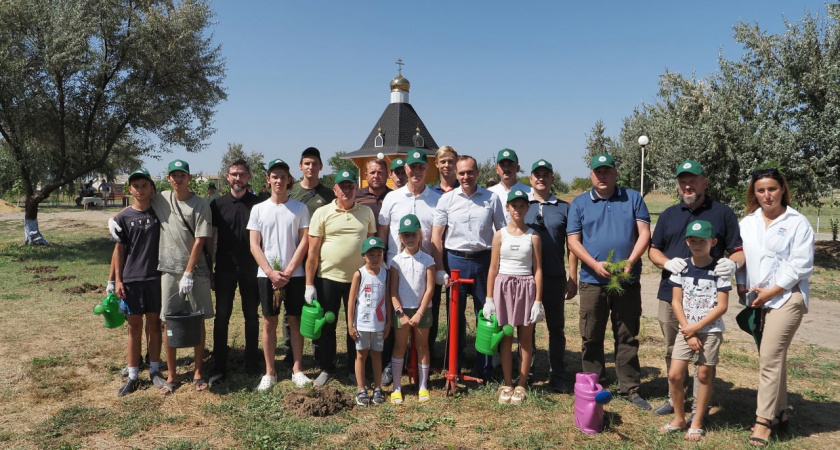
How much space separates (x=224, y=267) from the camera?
5.23m

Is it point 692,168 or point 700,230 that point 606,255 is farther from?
point 692,168

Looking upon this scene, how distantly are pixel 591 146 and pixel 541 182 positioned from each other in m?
38.7

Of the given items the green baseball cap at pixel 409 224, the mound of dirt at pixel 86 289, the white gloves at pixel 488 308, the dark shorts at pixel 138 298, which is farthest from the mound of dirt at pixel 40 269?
the white gloves at pixel 488 308

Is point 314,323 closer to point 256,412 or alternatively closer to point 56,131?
point 256,412

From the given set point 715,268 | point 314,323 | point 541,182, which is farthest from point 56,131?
point 715,268

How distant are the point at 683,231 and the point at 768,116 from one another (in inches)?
539

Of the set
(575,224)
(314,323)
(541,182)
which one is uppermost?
(541,182)

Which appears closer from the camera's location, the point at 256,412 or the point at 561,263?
the point at 256,412

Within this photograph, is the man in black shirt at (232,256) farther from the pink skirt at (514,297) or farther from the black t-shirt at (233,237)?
the pink skirt at (514,297)

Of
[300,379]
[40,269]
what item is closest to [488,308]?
[300,379]

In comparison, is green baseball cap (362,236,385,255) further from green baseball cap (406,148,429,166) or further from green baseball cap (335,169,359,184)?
green baseball cap (406,148,429,166)

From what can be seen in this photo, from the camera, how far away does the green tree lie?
14.0m

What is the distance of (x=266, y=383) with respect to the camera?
16.9ft

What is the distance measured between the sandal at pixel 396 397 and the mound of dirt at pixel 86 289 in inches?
312
